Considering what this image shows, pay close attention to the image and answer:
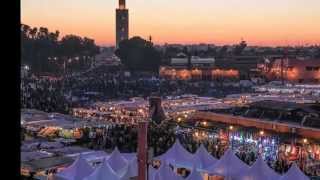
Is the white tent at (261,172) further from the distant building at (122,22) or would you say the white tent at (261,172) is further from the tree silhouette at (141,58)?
the distant building at (122,22)

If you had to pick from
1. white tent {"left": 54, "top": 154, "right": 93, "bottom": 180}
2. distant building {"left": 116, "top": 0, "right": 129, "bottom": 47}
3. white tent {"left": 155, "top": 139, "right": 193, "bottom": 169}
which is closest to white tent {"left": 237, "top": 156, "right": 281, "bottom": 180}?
white tent {"left": 155, "top": 139, "right": 193, "bottom": 169}

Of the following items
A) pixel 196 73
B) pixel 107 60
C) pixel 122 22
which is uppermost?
pixel 122 22

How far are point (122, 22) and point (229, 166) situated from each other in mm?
50060

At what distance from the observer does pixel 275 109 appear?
10.0 metres

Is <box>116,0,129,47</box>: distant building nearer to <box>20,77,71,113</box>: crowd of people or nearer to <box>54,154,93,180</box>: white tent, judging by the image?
<box>20,77,71,113</box>: crowd of people

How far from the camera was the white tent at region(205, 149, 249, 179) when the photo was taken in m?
5.67

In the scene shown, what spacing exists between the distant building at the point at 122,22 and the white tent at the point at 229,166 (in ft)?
159

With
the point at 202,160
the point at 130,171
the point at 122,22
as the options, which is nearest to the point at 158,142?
the point at 202,160

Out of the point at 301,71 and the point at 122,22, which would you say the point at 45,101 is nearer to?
the point at 301,71

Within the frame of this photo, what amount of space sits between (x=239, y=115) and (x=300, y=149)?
2486 millimetres

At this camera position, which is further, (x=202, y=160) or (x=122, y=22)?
(x=122, y=22)

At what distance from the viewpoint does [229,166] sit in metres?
5.76

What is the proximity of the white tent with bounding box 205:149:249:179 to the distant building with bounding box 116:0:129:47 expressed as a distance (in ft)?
159
